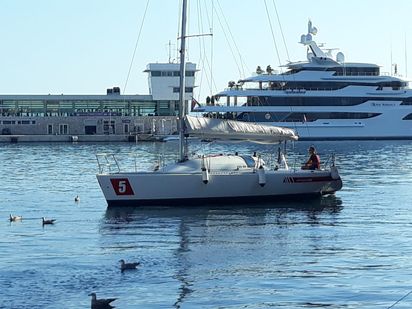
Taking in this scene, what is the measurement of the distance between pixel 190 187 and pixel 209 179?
686 mm

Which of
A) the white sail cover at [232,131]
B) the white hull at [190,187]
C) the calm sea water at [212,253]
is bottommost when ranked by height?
the calm sea water at [212,253]

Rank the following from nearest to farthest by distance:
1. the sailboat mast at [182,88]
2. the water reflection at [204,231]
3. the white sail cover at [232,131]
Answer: the water reflection at [204,231] < the sailboat mast at [182,88] < the white sail cover at [232,131]

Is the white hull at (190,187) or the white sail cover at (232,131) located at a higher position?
the white sail cover at (232,131)

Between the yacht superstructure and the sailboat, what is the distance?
56.6m

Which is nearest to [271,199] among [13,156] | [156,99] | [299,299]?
[299,299]

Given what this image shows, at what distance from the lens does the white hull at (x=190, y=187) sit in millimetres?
32156

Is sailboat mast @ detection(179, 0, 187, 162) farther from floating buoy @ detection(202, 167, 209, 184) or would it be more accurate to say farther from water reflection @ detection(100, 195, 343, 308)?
water reflection @ detection(100, 195, 343, 308)

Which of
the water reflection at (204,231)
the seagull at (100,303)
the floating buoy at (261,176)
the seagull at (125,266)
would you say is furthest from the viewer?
the floating buoy at (261,176)

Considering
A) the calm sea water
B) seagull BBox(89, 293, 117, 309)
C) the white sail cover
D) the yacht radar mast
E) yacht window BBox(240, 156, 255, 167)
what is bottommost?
the calm sea water

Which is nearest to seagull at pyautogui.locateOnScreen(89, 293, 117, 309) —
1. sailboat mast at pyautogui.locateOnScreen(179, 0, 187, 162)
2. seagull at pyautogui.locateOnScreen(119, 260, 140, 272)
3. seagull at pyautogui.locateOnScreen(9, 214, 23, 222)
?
seagull at pyautogui.locateOnScreen(119, 260, 140, 272)

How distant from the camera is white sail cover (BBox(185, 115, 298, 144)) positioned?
33938mm

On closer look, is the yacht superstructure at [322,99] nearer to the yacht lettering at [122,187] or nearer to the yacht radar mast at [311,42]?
the yacht radar mast at [311,42]

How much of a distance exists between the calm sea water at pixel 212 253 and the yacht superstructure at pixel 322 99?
53.7m

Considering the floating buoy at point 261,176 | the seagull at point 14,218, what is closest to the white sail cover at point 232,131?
the floating buoy at point 261,176
